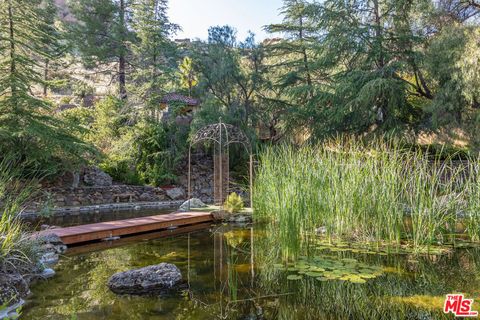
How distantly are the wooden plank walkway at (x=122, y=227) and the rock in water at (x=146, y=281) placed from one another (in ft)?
6.92

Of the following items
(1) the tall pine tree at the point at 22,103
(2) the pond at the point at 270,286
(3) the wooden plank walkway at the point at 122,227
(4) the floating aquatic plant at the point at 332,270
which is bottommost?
(2) the pond at the point at 270,286

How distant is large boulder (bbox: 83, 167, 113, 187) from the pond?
19.9 feet

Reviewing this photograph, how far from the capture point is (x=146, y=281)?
3.30 metres

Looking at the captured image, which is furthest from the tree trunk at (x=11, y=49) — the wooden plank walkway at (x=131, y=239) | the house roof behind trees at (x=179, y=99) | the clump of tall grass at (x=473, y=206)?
the clump of tall grass at (x=473, y=206)

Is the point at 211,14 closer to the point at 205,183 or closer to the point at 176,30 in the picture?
the point at 176,30

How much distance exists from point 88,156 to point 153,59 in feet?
17.6

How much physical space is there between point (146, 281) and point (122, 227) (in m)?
2.61

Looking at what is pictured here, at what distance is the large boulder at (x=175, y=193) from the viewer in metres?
10.7

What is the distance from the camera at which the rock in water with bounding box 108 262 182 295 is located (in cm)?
320

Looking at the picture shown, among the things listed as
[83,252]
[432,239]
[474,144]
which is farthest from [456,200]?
[474,144]

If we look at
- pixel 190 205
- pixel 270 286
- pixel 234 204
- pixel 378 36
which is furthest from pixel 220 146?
pixel 378 36

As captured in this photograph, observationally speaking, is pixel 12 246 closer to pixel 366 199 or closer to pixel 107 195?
pixel 366 199

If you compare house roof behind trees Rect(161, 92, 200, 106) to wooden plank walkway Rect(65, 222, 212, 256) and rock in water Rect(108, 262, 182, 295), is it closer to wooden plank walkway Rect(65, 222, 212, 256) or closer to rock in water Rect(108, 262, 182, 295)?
wooden plank walkway Rect(65, 222, 212, 256)

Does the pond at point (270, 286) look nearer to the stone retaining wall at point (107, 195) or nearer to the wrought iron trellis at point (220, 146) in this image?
the wrought iron trellis at point (220, 146)
